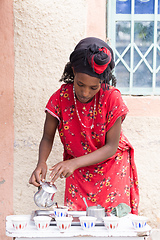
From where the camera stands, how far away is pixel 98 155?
2014 millimetres

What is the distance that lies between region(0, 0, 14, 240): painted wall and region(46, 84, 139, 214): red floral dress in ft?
2.66

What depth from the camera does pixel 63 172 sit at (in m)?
1.83

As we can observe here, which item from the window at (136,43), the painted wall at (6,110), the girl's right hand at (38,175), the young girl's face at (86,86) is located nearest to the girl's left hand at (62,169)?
the girl's right hand at (38,175)

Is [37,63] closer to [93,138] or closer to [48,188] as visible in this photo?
[93,138]

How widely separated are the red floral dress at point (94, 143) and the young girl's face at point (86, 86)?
0.13 m

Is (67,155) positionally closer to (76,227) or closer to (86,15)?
(76,227)

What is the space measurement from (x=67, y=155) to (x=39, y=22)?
4.20 feet

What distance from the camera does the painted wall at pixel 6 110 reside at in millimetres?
2830

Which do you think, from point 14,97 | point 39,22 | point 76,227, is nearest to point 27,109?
point 14,97

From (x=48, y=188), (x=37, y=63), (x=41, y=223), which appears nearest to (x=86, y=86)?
(x=48, y=188)

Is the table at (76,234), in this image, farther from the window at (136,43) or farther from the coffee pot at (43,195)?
the window at (136,43)

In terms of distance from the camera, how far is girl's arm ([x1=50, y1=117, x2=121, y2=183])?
6.04 ft

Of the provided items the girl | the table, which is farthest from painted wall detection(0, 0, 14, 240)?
the table

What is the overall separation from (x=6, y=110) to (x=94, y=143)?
1039mm
